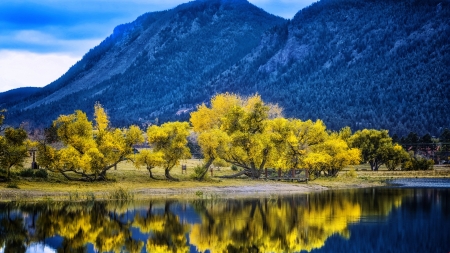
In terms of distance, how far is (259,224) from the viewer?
153 feet

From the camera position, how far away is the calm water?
37.8 metres

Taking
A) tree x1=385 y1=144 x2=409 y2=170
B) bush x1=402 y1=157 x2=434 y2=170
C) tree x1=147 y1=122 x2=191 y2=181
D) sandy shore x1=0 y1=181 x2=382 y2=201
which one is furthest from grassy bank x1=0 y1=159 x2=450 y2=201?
bush x1=402 y1=157 x2=434 y2=170

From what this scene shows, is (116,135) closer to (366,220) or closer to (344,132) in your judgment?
(366,220)

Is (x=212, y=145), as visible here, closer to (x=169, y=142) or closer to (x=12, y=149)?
(x=169, y=142)

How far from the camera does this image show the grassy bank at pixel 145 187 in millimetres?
62500

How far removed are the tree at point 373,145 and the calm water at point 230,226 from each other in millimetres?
50808

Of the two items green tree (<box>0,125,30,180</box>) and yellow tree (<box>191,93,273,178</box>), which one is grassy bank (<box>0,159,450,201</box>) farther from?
yellow tree (<box>191,93,273,178</box>)

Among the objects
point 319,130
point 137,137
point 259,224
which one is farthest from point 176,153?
point 259,224

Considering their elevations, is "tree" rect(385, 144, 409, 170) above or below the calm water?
above

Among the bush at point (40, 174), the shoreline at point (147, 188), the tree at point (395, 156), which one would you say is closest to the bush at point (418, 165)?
the tree at point (395, 156)

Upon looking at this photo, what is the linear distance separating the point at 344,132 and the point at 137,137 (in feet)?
156

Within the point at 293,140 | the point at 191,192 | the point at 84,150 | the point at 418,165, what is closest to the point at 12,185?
the point at 84,150

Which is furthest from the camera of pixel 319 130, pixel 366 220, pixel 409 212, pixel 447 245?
pixel 319 130

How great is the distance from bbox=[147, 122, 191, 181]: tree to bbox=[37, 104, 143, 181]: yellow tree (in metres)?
2.40
